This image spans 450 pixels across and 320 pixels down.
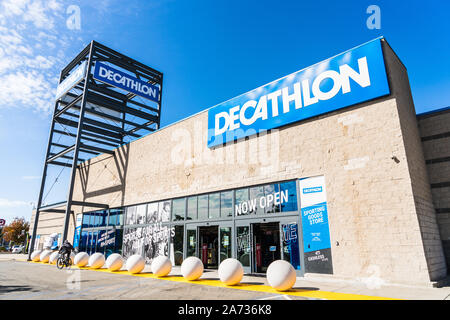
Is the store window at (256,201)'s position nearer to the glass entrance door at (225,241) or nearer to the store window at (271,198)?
the store window at (271,198)

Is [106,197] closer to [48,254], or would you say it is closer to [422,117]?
[48,254]

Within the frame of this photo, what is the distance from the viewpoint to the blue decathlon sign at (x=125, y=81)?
24.6 metres

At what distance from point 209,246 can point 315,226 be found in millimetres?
6879

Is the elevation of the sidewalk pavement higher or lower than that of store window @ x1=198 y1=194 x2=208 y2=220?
lower

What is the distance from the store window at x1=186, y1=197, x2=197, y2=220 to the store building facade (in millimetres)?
86

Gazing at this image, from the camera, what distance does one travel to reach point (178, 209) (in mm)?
17047

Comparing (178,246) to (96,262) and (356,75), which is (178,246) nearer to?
(96,262)

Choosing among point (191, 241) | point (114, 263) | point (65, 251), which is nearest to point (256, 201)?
point (191, 241)

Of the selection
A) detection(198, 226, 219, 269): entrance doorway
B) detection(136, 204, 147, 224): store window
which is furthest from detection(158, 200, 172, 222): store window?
detection(198, 226, 219, 269): entrance doorway

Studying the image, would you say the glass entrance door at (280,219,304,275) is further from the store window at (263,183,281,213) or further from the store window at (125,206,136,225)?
the store window at (125,206,136,225)

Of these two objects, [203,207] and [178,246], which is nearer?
[203,207]

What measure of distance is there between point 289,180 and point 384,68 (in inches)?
226

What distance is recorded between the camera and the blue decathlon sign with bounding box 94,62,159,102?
24562 mm
